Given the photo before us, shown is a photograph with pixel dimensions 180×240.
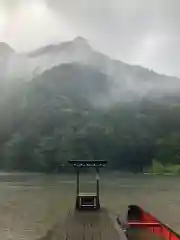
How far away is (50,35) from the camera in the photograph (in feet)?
32.2

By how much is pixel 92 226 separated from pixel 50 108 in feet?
20.0

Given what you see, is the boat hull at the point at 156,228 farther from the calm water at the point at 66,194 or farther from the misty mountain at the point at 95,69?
the misty mountain at the point at 95,69

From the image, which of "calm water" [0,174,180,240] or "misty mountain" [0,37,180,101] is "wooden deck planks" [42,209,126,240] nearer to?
"calm water" [0,174,180,240]

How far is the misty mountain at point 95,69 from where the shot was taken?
9.71m

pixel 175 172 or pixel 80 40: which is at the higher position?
pixel 80 40

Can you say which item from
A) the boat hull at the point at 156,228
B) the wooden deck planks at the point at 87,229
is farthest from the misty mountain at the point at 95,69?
the wooden deck planks at the point at 87,229

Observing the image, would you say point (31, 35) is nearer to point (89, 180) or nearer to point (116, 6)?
point (116, 6)

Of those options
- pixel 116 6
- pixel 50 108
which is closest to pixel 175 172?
pixel 50 108

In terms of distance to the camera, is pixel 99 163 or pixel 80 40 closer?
pixel 99 163

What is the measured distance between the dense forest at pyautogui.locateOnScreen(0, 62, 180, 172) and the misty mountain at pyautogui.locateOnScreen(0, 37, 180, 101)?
17 cm

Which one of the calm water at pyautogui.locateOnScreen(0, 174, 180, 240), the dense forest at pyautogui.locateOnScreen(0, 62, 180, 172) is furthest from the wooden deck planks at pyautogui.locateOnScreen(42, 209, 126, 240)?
the dense forest at pyautogui.locateOnScreen(0, 62, 180, 172)

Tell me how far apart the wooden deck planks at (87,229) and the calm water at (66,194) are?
3819mm

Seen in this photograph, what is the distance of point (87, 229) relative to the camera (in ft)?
11.9

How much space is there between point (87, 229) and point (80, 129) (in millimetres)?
6076
